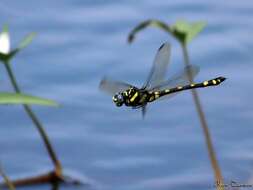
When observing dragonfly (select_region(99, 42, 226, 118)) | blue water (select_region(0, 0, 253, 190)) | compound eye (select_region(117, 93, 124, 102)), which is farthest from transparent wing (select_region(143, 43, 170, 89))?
blue water (select_region(0, 0, 253, 190))

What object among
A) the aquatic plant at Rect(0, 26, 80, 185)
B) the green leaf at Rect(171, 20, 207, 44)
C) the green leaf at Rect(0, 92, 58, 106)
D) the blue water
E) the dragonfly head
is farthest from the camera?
the blue water

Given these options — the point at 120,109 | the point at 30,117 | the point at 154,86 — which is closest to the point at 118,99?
the point at 154,86

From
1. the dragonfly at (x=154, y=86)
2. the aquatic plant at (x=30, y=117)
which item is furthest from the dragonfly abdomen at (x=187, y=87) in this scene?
the aquatic plant at (x=30, y=117)

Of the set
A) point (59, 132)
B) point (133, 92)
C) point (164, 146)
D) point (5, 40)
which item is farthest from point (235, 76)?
point (133, 92)

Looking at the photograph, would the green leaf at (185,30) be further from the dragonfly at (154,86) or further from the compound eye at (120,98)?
the compound eye at (120,98)

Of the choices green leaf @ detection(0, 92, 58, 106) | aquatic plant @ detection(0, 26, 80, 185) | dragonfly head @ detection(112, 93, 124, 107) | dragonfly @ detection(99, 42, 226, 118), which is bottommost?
green leaf @ detection(0, 92, 58, 106)

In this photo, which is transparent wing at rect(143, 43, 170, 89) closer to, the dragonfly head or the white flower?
the dragonfly head
